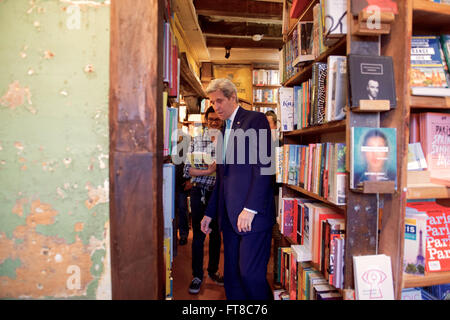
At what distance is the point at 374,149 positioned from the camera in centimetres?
97

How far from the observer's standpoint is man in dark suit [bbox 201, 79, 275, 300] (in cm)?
156

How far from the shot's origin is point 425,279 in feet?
3.49

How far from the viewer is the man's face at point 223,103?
1.73 metres

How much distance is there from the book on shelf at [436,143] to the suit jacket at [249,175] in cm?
79

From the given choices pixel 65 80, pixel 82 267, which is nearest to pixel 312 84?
pixel 65 80

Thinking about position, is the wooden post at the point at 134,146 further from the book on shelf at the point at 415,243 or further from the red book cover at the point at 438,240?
the red book cover at the point at 438,240

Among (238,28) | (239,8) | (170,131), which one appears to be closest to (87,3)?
(170,131)

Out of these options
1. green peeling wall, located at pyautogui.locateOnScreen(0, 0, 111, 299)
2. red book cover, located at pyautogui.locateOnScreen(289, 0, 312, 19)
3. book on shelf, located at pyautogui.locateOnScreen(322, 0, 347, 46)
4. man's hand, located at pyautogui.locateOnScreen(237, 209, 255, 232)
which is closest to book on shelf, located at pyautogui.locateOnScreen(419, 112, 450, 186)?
book on shelf, located at pyautogui.locateOnScreen(322, 0, 347, 46)

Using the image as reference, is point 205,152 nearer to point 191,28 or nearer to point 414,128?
point 414,128

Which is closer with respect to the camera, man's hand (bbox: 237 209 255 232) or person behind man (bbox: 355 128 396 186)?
person behind man (bbox: 355 128 396 186)

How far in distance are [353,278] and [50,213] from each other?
122cm

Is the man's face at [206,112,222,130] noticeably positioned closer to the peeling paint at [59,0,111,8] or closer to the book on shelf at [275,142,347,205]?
the book on shelf at [275,142,347,205]

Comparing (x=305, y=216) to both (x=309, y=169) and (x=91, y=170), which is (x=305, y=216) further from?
(x=91, y=170)

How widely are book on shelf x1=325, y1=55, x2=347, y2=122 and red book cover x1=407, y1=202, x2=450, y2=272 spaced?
584 mm
